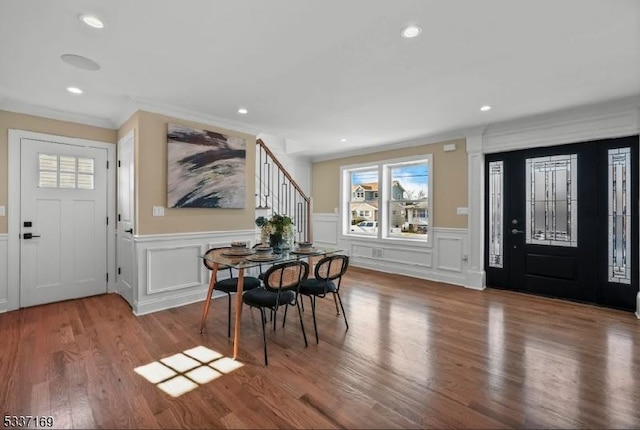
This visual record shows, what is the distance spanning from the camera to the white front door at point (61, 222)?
370 cm

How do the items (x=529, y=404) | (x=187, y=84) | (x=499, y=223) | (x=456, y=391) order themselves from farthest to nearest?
(x=499, y=223)
(x=187, y=84)
(x=456, y=391)
(x=529, y=404)

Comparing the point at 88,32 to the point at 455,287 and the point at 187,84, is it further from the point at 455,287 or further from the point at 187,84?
the point at 455,287

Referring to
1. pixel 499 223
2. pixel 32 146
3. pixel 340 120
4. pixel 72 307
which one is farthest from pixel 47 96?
pixel 499 223

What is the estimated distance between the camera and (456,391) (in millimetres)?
2049

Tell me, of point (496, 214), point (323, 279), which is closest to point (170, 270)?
point (323, 279)

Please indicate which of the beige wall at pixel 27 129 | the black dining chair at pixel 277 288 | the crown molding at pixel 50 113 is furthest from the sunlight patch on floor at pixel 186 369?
the crown molding at pixel 50 113

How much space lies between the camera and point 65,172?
12.9 feet

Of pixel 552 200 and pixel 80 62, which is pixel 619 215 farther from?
pixel 80 62

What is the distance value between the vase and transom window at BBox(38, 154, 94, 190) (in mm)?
2760

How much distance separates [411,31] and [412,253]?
4058 millimetres

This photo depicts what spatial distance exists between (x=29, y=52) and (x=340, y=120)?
10.5ft

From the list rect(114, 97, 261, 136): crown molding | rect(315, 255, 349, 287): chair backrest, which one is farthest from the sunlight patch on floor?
rect(114, 97, 261, 136): crown molding

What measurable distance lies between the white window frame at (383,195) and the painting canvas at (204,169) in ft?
8.99

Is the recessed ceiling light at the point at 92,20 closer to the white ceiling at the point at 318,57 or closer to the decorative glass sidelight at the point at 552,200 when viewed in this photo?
the white ceiling at the point at 318,57
